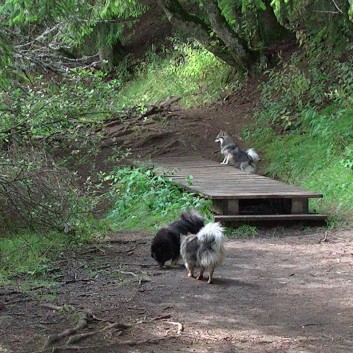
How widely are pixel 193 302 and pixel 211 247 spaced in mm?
901

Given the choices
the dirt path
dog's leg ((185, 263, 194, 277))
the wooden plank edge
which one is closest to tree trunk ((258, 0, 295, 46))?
the wooden plank edge

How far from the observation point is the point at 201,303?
7.04 metres

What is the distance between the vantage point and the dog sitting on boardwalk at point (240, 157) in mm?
15453

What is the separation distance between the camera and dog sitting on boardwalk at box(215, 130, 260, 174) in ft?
50.7

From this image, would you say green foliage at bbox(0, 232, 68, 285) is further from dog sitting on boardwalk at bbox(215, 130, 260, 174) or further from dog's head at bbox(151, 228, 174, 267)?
dog sitting on boardwalk at bbox(215, 130, 260, 174)

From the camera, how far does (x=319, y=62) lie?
18438 millimetres

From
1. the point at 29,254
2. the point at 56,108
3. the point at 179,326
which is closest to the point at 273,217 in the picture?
the point at 56,108

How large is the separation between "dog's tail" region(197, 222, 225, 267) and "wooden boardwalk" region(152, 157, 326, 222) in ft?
10.8

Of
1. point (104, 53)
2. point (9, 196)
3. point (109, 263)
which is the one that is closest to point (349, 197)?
point (109, 263)

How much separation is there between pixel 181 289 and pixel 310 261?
2166 millimetres

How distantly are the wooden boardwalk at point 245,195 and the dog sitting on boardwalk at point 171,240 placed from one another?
226 centimetres

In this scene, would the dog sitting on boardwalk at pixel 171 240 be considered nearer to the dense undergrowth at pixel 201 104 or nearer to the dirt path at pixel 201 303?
the dirt path at pixel 201 303

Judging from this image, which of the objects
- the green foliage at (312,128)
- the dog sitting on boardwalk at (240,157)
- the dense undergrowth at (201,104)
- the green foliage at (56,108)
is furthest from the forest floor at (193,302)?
the dog sitting on boardwalk at (240,157)

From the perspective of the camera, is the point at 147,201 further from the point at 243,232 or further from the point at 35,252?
the point at 35,252
